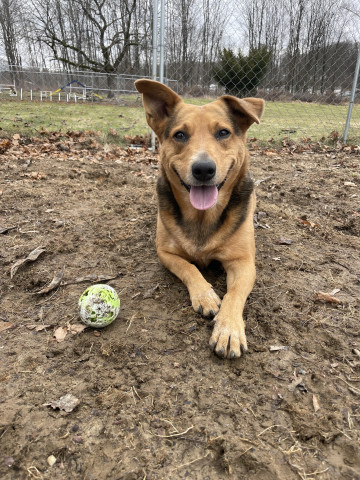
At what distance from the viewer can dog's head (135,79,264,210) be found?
110 inches

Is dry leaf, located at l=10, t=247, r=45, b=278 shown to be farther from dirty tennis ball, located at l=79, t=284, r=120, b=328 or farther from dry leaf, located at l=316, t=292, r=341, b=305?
dry leaf, located at l=316, t=292, r=341, b=305

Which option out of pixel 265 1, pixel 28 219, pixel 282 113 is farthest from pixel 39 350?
pixel 265 1

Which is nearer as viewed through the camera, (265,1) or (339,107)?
(339,107)

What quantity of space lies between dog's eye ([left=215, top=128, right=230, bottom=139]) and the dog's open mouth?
0.50 m

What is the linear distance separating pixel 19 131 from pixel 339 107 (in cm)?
1145

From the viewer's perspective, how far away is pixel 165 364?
2131 mm

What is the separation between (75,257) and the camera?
3453 millimetres

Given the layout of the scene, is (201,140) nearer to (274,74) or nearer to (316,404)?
(316,404)

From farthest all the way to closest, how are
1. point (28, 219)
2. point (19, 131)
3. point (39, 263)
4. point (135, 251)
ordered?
point (19, 131), point (28, 219), point (135, 251), point (39, 263)

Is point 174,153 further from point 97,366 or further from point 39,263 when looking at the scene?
point 97,366

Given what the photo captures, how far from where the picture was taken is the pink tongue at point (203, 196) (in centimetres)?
285

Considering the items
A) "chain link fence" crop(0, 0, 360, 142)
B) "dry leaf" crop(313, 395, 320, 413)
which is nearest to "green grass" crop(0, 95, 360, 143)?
"chain link fence" crop(0, 0, 360, 142)

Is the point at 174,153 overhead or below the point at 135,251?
overhead

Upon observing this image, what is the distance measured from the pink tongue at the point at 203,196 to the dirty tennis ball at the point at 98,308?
3.43 feet
